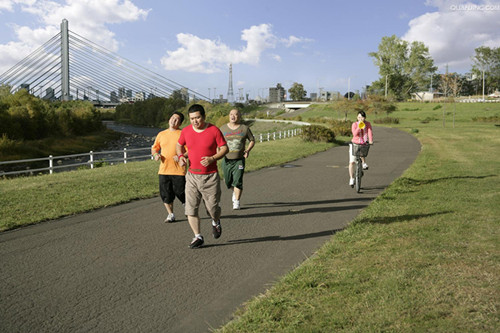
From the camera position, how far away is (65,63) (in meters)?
53.1

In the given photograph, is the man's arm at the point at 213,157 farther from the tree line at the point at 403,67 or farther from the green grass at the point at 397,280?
the tree line at the point at 403,67

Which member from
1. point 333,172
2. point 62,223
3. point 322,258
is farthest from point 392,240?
point 333,172

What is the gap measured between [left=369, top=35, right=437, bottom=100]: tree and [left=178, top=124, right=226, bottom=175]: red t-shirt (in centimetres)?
10204

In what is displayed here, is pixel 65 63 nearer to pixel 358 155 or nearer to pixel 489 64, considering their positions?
pixel 358 155

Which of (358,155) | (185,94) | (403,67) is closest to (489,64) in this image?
(403,67)

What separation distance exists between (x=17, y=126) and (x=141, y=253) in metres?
44.3

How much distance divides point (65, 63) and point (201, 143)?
177ft

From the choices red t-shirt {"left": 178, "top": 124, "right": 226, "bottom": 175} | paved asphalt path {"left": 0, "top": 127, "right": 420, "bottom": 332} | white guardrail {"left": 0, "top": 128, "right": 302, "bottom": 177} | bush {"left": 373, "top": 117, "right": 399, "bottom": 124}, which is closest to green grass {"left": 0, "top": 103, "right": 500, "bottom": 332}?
paved asphalt path {"left": 0, "top": 127, "right": 420, "bottom": 332}

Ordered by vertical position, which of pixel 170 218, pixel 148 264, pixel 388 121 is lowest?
pixel 148 264

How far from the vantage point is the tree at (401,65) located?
103750 mm

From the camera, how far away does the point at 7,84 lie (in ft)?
184

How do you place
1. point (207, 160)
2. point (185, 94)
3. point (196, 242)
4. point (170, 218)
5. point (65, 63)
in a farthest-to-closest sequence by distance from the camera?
1. point (185, 94)
2. point (65, 63)
3. point (170, 218)
4. point (196, 242)
5. point (207, 160)

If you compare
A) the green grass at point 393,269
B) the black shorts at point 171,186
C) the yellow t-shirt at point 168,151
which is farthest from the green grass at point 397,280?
the yellow t-shirt at point 168,151

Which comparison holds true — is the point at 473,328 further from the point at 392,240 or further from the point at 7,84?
the point at 7,84
